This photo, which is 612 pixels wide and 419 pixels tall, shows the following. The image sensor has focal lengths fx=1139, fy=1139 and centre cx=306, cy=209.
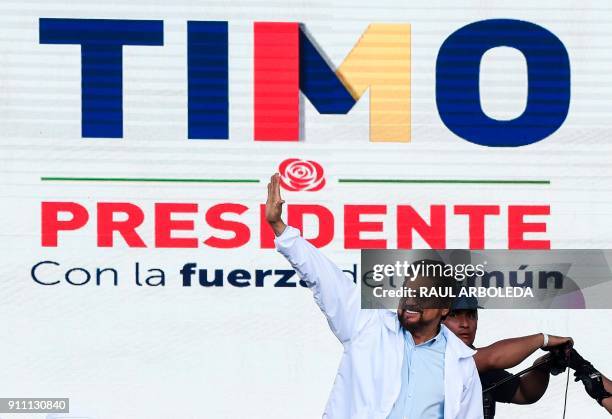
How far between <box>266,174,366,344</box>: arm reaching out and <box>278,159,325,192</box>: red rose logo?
0.38 ft

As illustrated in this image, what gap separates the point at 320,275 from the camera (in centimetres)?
526

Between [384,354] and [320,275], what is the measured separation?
0.49 metres

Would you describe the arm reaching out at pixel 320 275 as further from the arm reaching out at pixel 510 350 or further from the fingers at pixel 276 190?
the arm reaching out at pixel 510 350

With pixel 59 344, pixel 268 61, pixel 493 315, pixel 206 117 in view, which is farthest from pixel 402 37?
pixel 59 344

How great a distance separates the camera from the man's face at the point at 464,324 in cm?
548

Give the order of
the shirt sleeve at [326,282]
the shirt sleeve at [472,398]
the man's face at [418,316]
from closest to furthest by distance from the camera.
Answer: the shirt sleeve at [326,282] < the shirt sleeve at [472,398] < the man's face at [418,316]

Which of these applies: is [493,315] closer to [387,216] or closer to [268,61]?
[387,216]

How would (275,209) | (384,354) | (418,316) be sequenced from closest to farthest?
(275,209)
(384,354)
(418,316)

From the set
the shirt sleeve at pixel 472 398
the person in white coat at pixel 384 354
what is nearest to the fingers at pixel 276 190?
the person in white coat at pixel 384 354

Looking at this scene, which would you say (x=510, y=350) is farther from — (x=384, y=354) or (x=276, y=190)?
(x=276, y=190)

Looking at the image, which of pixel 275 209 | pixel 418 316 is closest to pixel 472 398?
pixel 418 316

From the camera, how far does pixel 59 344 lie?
210 inches

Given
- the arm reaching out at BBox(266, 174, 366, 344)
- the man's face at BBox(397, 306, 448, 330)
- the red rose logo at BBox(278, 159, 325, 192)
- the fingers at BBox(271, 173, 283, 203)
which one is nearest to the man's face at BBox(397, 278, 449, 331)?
the man's face at BBox(397, 306, 448, 330)

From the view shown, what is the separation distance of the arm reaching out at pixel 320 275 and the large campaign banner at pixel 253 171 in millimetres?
89
